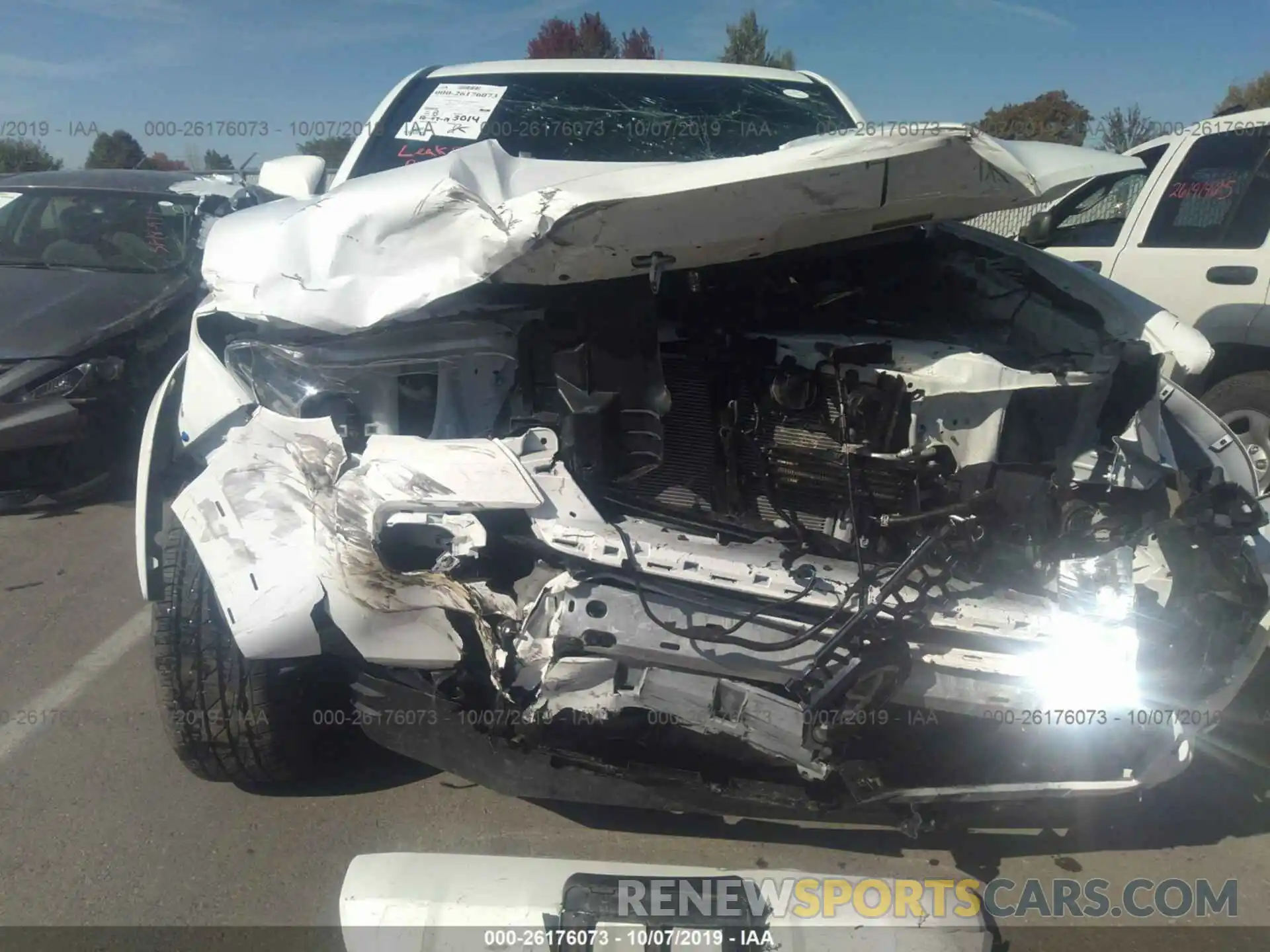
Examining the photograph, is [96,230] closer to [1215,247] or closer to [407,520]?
[407,520]

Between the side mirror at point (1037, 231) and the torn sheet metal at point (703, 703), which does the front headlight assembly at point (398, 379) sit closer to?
the torn sheet metal at point (703, 703)

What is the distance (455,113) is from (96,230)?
11.0 ft

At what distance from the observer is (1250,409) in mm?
4168

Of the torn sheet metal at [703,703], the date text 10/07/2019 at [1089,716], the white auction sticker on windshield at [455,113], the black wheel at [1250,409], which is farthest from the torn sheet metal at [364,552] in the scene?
the black wheel at [1250,409]

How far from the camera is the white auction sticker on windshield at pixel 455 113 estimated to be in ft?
10.4

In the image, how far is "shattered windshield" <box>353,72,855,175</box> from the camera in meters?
3.11

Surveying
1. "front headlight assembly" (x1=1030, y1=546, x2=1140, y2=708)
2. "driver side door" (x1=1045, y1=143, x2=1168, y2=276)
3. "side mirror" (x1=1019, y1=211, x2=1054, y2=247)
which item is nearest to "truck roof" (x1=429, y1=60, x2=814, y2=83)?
"side mirror" (x1=1019, y1=211, x2=1054, y2=247)

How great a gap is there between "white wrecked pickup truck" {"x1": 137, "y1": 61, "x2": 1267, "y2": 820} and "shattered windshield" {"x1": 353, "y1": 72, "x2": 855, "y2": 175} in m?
Answer: 0.95

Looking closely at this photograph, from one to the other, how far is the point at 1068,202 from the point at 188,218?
5.27m

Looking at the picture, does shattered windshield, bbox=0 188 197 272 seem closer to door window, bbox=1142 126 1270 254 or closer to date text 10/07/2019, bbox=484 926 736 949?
date text 10/07/2019, bbox=484 926 736 949

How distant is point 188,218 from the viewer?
17.7 ft

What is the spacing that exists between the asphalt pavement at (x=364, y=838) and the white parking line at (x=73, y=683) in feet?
0.04

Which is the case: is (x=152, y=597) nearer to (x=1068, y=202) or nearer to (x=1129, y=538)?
(x=1129, y=538)

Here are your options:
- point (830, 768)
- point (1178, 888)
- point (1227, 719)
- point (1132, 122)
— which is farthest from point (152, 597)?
point (1132, 122)
